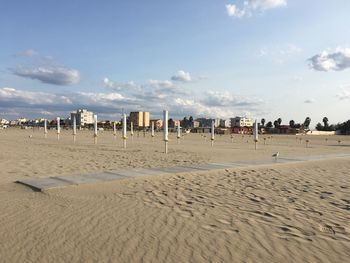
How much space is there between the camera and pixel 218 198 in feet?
25.0

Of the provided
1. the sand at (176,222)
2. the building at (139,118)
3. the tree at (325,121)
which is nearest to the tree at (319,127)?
the tree at (325,121)

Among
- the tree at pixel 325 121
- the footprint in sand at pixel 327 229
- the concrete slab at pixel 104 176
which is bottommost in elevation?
the footprint in sand at pixel 327 229

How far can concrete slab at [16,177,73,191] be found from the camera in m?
8.06

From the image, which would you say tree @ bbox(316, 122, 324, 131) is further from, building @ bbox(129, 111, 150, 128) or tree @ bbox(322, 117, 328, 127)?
building @ bbox(129, 111, 150, 128)

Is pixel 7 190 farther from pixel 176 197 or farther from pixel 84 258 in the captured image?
pixel 84 258

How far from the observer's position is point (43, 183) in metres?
8.54

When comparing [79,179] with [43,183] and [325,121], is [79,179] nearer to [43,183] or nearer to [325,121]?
[43,183]

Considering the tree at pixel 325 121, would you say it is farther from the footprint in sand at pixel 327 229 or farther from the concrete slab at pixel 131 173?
the footprint in sand at pixel 327 229

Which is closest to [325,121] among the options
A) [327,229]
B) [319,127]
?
[319,127]

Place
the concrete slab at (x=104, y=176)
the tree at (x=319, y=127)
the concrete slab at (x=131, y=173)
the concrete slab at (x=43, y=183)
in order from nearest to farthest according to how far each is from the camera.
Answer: the concrete slab at (x=43, y=183), the concrete slab at (x=104, y=176), the concrete slab at (x=131, y=173), the tree at (x=319, y=127)

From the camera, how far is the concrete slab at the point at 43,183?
8.06 meters

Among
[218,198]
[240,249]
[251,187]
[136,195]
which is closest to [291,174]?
[251,187]

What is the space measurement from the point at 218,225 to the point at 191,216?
0.63 metres

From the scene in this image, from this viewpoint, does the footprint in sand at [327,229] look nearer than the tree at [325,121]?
Yes
